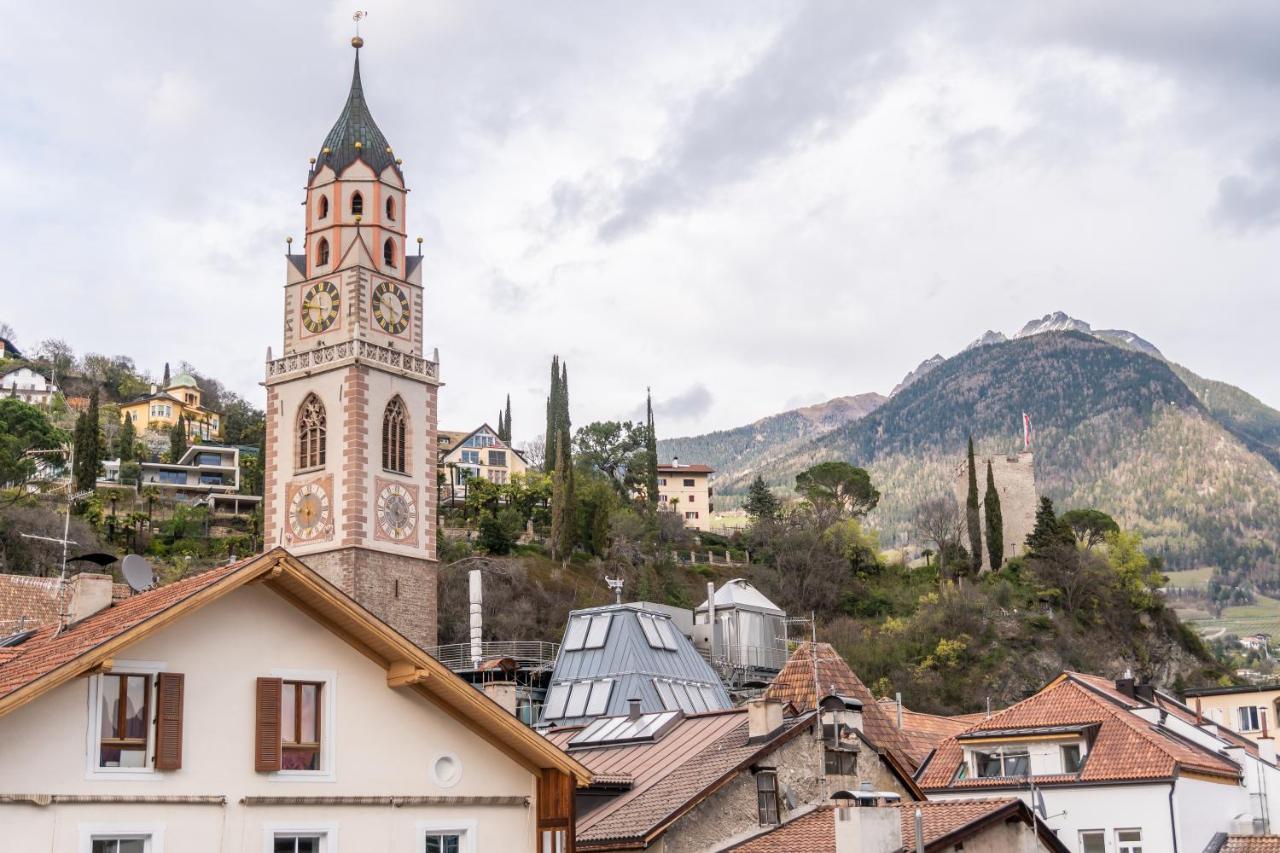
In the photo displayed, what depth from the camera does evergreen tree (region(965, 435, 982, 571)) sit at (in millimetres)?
116688

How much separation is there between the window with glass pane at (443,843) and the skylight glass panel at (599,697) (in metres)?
19.2

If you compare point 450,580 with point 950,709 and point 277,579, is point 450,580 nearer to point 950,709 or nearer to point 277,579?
point 950,709

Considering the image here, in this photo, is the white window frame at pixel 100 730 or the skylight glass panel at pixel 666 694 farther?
the skylight glass panel at pixel 666 694

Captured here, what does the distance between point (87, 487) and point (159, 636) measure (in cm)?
7884

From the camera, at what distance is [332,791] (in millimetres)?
20531

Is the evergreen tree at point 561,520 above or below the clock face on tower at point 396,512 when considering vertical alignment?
above

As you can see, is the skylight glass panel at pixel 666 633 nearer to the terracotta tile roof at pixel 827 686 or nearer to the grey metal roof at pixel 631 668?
the grey metal roof at pixel 631 668

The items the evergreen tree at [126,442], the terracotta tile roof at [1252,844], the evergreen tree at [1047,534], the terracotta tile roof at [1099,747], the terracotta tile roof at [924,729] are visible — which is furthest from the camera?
the evergreen tree at [126,442]

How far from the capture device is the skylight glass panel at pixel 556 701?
42344 millimetres

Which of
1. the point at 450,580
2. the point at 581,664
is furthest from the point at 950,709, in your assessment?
the point at 581,664

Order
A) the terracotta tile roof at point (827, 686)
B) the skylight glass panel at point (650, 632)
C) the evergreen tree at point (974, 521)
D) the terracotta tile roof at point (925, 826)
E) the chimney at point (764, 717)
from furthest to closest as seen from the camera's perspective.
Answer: the evergreen tree at point (974, 521), the skylight glass panel at point (650, 632), the terracotta tile roof at point (827, 686), the chimney at point (764, 717), the terracotta tile roof at point (925, 826)

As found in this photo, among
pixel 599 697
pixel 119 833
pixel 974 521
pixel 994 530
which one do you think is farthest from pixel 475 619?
pixel 994 530

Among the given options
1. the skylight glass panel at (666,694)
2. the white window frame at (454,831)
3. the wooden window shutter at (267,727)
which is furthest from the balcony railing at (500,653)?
the wooden window shutter at (267,727)

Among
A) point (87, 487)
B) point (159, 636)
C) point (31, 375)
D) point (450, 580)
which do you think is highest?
point (31, 375)
